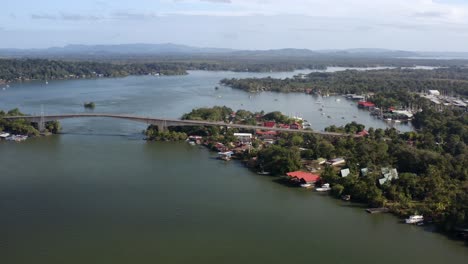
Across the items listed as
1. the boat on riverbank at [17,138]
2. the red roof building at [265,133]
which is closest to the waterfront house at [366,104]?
the red roof building at [265,133]

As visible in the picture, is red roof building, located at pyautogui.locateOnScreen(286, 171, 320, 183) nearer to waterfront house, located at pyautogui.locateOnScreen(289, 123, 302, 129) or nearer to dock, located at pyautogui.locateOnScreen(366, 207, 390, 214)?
dock, located at pyautogui.locateOnScreen(366, 207, 390, 214)

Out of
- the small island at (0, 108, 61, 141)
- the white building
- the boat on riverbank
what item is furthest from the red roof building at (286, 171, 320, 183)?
the white building

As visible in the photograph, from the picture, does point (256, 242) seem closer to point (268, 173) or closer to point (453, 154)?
point (268, 173)

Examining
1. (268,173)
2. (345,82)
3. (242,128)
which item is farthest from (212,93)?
(268,173)

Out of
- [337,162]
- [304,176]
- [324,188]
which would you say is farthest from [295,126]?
[324,188]

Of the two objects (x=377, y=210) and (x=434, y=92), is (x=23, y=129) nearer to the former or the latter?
(x=377, y=210)


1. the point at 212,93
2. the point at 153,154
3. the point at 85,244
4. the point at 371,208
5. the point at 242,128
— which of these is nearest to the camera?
the point at 85,244

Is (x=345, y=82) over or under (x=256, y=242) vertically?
over
